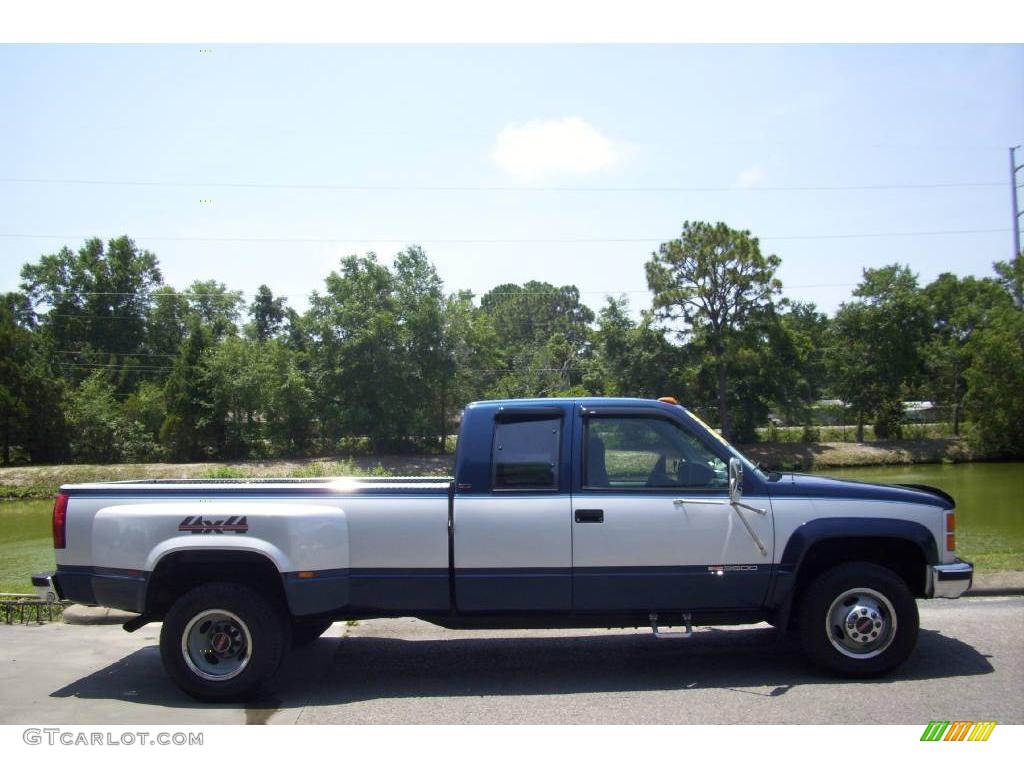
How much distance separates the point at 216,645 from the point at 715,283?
136ft

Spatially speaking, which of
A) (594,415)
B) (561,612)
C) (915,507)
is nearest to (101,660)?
(561,612)

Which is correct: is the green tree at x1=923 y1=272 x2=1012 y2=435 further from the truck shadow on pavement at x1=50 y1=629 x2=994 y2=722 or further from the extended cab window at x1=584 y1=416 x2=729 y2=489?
the extended cab window at x1=584 y1=416 x2=729 y2=489

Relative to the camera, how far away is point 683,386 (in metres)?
43.9

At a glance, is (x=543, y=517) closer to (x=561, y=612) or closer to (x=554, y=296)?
(x=561, y=612)

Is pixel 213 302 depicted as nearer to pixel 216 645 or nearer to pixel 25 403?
pixel 25 403

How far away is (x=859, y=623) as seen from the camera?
18.9ft

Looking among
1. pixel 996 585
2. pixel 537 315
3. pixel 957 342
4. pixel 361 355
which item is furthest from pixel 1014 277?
pixel 537 315

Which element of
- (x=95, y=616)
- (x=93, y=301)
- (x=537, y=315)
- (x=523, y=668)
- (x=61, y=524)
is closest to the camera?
(x=61, y=524)

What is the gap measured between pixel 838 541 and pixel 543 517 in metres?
2.11

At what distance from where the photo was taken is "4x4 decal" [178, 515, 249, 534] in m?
5.68

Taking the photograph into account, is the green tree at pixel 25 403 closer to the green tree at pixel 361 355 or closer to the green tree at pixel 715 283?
the green tree at pixel 361 355

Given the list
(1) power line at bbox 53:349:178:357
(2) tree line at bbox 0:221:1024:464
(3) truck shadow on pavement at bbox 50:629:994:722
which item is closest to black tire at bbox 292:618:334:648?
(3) truck shadow on pavement at bbox 50:629:994:722

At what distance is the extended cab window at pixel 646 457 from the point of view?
587cm

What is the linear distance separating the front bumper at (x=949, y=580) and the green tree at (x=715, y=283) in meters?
38.6
